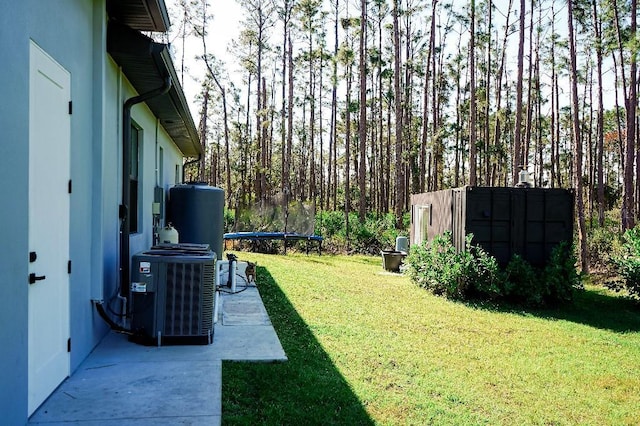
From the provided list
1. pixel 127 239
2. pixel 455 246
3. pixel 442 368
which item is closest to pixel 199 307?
pixel 127 239

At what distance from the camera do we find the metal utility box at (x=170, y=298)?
183 inches

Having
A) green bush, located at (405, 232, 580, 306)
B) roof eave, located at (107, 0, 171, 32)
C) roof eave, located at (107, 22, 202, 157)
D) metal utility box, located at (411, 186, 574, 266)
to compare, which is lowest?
green bush, located at (405, 232, 580, 306)

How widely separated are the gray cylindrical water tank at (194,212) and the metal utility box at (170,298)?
14.8 ft

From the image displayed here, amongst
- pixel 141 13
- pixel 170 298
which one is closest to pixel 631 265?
pixel 170 298

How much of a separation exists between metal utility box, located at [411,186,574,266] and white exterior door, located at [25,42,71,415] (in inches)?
276

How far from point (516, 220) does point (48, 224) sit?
791 centimetres

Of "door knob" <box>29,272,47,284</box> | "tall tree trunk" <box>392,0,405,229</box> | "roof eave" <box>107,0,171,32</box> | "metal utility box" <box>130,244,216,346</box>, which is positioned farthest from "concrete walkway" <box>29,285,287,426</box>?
"tall tree trunk" <box>392,0,405,229</box>

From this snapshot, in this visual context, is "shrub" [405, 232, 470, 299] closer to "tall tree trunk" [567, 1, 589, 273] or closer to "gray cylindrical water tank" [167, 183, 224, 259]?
"gray cylindrical water tank" [167, 183, 224, 259]

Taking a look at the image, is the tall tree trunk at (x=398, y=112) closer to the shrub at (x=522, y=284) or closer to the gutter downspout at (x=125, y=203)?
the shrub at (x=522, y=284)

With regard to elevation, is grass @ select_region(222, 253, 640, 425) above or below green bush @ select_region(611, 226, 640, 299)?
below

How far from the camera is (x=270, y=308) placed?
717 cm

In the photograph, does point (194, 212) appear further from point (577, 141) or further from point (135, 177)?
point (577, 141)

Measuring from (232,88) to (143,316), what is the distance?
98.9 feet

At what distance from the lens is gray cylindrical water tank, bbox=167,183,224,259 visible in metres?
9.21
